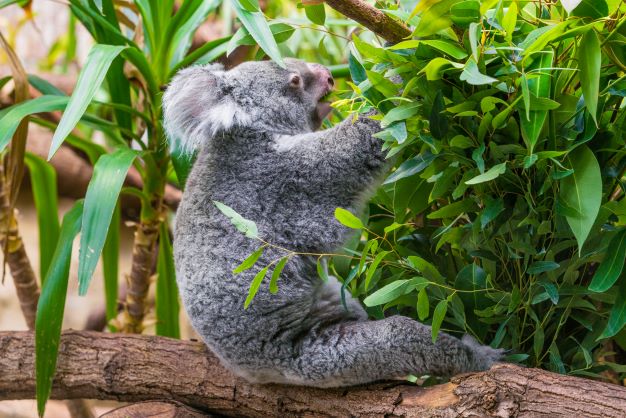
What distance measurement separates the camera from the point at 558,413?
1746mm

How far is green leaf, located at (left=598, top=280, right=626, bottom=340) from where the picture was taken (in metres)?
1.79

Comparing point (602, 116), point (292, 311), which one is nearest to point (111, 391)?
point (292, 311)

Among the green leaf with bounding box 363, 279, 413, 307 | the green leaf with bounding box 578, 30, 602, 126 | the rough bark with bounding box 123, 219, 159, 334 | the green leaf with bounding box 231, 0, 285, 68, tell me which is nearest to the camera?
the green leaf with bounding box 578, 30, 602, 126

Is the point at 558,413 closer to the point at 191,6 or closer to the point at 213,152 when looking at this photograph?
the point at 213,152

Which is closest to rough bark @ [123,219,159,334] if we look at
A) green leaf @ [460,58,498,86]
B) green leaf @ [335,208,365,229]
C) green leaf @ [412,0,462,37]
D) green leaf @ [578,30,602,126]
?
green leaf @ [335,208,365,229]

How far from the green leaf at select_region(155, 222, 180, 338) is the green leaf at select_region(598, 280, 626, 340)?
2094mm

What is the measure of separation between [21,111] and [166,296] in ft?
3.80

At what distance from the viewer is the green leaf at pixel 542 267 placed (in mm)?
1827

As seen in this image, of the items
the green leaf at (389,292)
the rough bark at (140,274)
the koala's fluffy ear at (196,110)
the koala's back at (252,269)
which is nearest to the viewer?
the green leaf at (389,292)

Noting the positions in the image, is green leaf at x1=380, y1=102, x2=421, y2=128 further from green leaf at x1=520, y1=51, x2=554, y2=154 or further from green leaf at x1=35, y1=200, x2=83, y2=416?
green leaf at x1=35, y1=200, x2=83, y2=416

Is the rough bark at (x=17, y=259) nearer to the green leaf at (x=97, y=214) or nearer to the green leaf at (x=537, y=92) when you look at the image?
the green leaf at (x=97, y=214)

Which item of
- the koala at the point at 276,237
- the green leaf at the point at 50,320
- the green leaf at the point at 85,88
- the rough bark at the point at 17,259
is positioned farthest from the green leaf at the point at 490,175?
the rough bark at the point at 17,259

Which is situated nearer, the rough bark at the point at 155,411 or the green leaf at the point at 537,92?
the green leaf at the point at 537,92

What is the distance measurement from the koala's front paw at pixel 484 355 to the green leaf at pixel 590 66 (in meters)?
0.86
